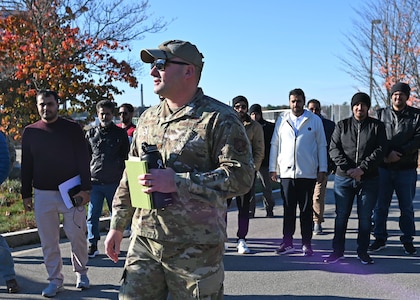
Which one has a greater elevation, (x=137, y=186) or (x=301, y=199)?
(x=137, y=186)

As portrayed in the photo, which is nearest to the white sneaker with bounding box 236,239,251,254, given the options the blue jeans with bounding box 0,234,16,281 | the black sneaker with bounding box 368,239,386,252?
the black sneaker with bounding box 368,239,386,252

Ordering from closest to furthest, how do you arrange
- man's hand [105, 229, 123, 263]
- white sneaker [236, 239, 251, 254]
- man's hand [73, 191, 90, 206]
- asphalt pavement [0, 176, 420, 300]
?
man's hand [105, 229, 123, 263]
man's hand [73, 191, 90, 206]
asphalt pavement [0, 176, 420, 300]
white sneaker [236, 239, 251, 254]

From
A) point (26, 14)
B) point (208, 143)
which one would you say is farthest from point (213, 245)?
point (26, 14)

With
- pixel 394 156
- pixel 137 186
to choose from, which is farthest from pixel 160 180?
pixel 394 156

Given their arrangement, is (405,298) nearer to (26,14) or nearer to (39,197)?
(39,197)

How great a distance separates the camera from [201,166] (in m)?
2.67

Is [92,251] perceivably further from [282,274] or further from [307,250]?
[307,250]

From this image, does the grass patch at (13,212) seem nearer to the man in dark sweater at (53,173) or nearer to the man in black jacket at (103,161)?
the man in black jacket at (103,161)

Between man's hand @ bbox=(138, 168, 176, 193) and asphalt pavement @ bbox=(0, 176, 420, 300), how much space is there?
2.65m

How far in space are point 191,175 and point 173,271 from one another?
56 centimetres

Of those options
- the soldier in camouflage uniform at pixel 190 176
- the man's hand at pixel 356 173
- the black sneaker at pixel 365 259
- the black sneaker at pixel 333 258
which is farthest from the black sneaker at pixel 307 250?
the soldier in camouflage uniform at pixel 190 176

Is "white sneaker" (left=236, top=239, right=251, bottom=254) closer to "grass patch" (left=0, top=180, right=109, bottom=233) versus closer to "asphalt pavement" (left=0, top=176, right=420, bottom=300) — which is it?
"asphalt pavement" (left=0, top=176, right=420, bottom=300)

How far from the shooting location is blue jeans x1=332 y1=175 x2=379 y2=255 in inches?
230

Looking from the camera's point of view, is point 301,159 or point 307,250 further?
point 307,250
